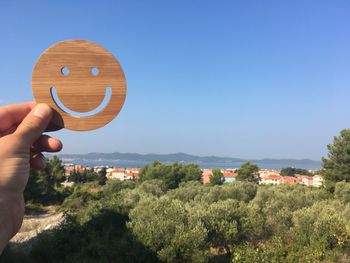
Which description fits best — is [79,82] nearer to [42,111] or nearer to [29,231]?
[42,111]

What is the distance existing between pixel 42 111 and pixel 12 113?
36 cm

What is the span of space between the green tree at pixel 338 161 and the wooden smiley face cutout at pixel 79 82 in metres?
37.2

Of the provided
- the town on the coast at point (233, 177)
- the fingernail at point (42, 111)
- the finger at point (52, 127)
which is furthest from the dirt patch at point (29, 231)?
the town on the coast at point (233, 177)

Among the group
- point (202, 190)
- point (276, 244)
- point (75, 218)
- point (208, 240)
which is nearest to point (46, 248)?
Answer: point (75, 218)

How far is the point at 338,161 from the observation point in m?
37.8

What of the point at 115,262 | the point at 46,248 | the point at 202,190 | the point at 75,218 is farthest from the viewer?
the point at 202,190

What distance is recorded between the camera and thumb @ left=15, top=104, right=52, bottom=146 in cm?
218

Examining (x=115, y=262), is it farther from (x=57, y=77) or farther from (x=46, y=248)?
(x=57, y=77)

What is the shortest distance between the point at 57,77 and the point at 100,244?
1216cm

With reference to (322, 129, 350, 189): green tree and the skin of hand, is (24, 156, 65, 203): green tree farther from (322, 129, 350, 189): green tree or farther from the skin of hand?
the skin of hand

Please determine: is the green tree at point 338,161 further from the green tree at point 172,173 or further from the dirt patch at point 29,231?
the dirt patch at point 29,231

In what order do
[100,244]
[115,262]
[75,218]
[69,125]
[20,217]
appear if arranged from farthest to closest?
[75,218]
[100,244]
[115,262]
[69,125]
[20,217]

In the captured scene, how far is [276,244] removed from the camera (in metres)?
12.7

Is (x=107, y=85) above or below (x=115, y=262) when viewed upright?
above
